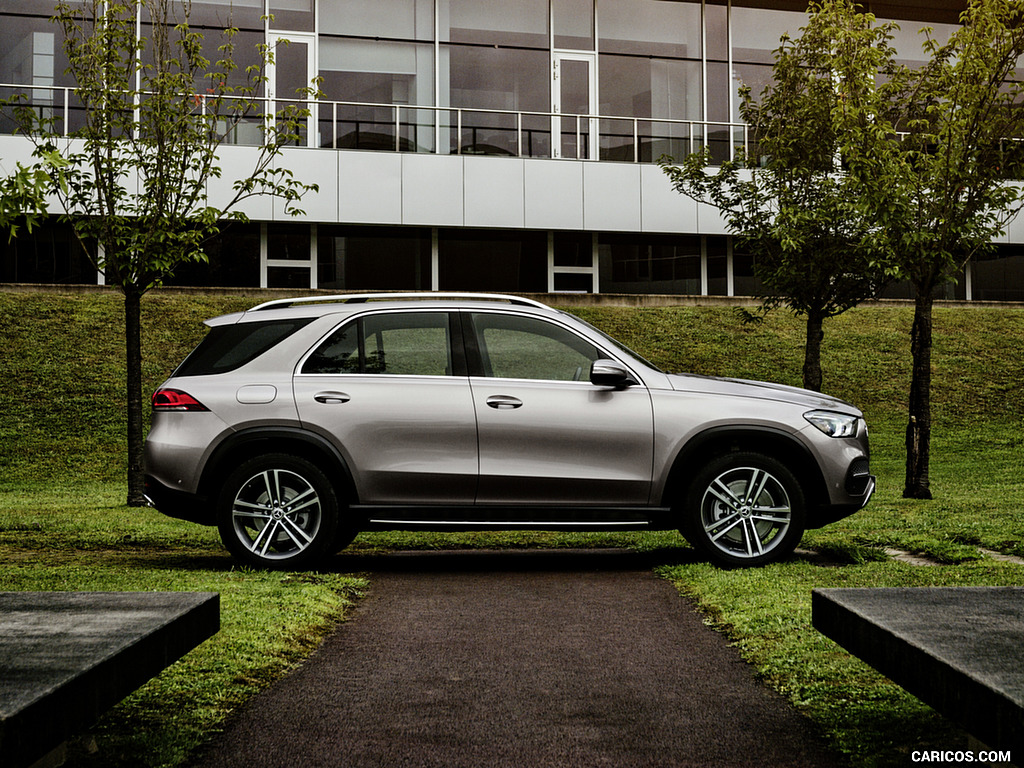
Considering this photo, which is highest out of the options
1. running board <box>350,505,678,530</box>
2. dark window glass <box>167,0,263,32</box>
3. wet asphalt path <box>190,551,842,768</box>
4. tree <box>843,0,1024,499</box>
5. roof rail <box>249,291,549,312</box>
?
dark window glass <box>167,0,263,32</box>

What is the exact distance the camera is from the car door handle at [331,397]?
26.1ft

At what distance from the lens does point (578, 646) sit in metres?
5.59

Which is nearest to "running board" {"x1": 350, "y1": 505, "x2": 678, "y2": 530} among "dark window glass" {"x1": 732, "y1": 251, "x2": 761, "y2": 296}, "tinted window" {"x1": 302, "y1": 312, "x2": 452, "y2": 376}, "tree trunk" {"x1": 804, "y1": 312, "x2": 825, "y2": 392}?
"tinted window" {"x1": 302, "y1": 312, "x2": 452, "y2": 376}

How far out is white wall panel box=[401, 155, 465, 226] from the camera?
1082 inches

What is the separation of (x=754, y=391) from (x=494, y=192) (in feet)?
67.0

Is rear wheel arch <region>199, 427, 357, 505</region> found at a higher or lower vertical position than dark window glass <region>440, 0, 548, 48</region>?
lower

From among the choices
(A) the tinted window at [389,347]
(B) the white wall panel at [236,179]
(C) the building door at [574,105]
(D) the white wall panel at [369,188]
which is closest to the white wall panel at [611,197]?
(C) the building door at [574,105]

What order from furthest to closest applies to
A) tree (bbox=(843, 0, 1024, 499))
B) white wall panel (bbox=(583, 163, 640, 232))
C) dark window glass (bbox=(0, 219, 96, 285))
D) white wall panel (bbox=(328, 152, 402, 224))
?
white wall panel (bbox=(583, 163, 640, 232))
white wall panel (bbox=(328, 152, 402, 224))
dark window glass (bbox=(0, 219, 96, 285))
tree (bbox=(843, 0, 1024, 499))

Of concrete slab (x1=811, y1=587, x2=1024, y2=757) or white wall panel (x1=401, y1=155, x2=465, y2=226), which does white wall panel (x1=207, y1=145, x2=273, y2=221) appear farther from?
concrete slab (x1=811, y1=587, x2=1024, y2=757)

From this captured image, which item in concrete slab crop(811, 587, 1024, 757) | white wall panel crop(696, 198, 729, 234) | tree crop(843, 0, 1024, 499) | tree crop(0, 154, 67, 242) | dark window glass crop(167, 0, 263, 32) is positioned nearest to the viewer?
concrete slab crop(811, 587, 1024, 757)

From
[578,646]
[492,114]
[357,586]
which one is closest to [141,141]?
[357,586]

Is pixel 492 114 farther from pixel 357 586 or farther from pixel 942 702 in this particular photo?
pixel 942 702

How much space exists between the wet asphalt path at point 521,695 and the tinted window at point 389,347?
67.6 inches

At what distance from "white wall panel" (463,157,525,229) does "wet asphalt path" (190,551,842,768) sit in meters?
21.3
